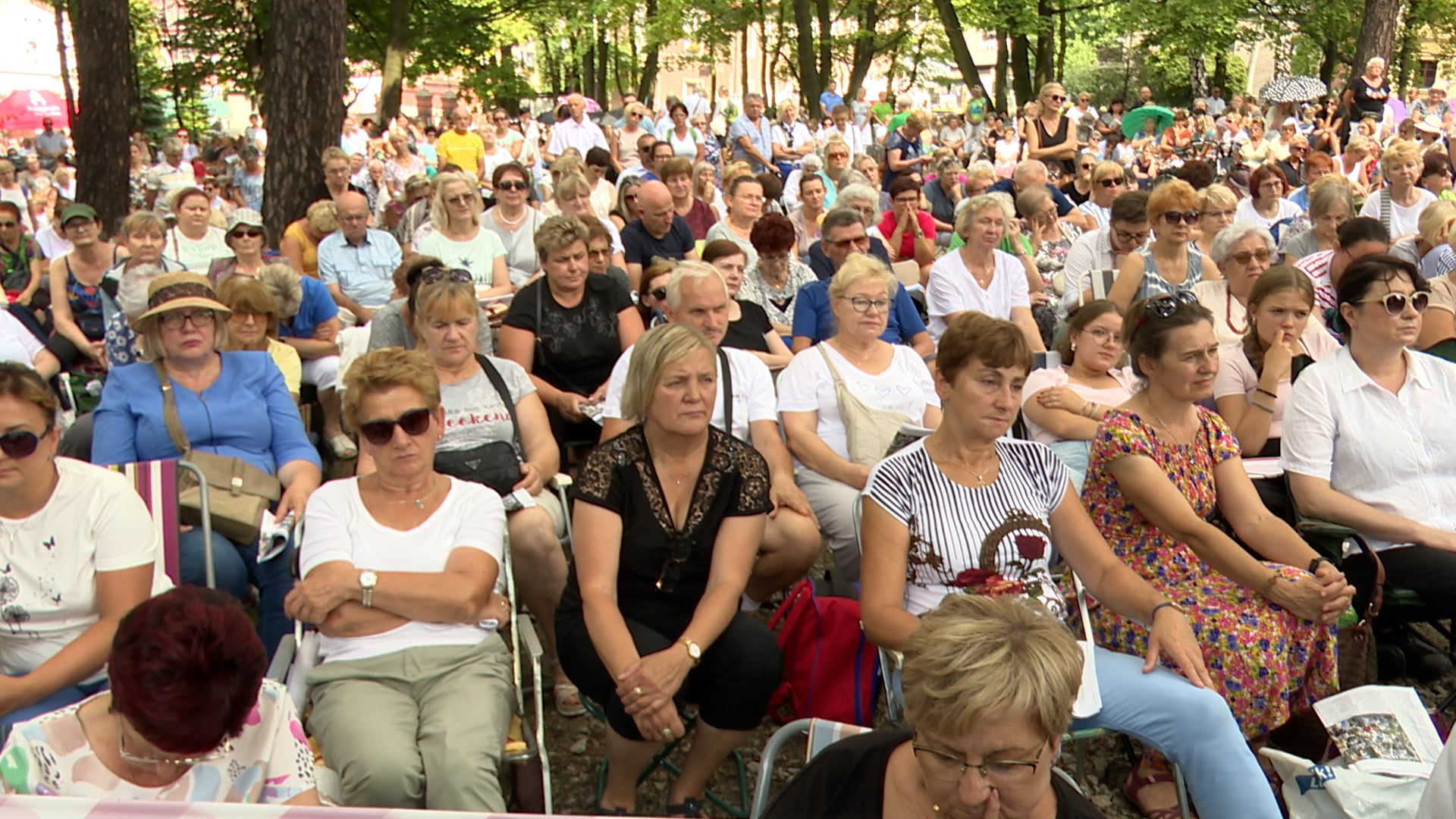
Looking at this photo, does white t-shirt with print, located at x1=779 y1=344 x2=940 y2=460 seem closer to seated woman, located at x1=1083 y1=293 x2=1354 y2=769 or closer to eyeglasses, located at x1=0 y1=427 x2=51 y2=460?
seated woman, located at x1=1083 y1=293 x2=1354 y2=769

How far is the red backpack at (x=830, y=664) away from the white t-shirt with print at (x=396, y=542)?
2.91ft

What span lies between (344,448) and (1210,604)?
3366 mm

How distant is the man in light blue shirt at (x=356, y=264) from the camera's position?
7523 mm

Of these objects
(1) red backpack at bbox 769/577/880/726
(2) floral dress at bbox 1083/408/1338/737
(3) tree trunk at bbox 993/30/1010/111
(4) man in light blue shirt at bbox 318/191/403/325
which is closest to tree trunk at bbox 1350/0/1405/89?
(3) tree trunk at bbox 993/30/1010/111

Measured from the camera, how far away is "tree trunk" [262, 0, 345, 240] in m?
9.28

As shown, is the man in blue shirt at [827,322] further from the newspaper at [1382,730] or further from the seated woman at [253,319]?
the newspaper at [1382,730]

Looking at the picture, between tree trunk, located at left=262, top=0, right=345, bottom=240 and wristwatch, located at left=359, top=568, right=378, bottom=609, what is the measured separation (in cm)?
735

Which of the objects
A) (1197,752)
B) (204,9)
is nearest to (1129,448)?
(1197,752)

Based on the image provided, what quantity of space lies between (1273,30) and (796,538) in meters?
32.7

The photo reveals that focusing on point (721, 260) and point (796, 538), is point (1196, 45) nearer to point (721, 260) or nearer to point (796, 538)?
point (721, 260)

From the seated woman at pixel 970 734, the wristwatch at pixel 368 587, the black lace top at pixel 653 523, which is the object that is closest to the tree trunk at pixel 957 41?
the black lace top at pixel 653 523

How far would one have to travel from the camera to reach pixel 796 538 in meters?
4.11

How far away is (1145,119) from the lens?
2056cm

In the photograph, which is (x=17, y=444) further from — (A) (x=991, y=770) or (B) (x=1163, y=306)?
(B) (x=1163, y=306)
